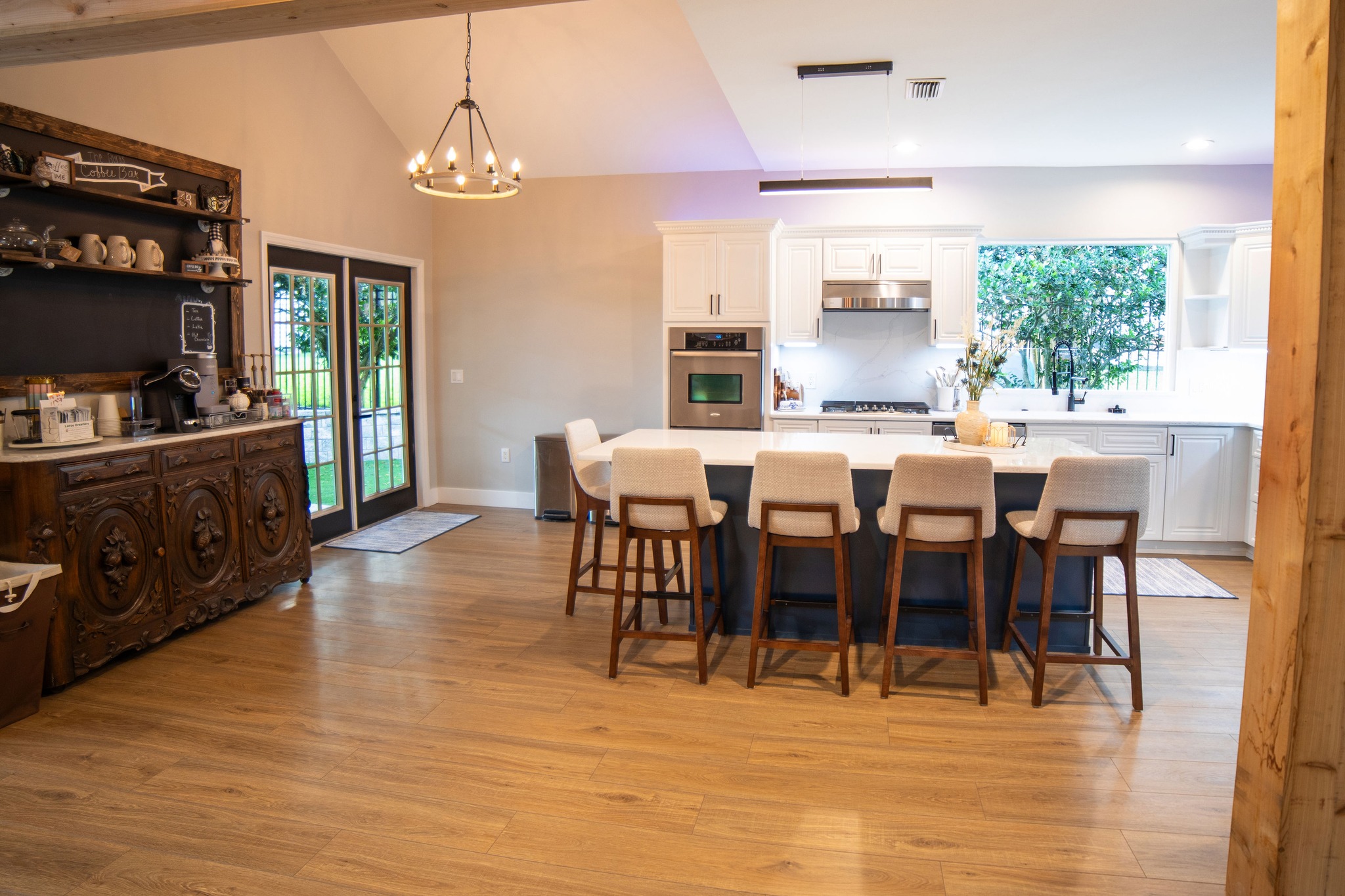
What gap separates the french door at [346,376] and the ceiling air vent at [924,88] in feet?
12.4

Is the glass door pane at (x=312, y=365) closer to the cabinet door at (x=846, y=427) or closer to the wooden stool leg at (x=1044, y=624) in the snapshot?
the cabinet door at (x=846, y=427)

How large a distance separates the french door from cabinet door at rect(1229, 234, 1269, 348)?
234 inches

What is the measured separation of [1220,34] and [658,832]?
384cm

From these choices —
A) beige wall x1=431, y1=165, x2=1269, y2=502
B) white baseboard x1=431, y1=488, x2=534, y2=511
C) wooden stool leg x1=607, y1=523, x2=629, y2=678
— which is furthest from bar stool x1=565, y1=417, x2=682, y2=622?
white baseboard x1=431, y1=488, x2=534, y2=511

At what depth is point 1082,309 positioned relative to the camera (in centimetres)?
615

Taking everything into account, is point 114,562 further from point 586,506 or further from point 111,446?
point 586,506

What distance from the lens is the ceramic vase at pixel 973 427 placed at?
3707 millimetres

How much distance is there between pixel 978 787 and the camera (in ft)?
8.37

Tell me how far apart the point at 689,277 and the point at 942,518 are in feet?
10.7

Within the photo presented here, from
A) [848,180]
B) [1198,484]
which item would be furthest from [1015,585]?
[1198,484]

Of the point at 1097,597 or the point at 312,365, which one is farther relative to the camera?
the point at 312,365

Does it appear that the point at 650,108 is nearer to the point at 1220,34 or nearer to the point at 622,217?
the point at 622,217

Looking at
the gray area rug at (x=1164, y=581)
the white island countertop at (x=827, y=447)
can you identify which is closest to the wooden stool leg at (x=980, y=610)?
the white island countertop at (x=827, y=447)

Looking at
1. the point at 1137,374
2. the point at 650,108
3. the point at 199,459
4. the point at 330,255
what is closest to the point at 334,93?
the point at 330,255
